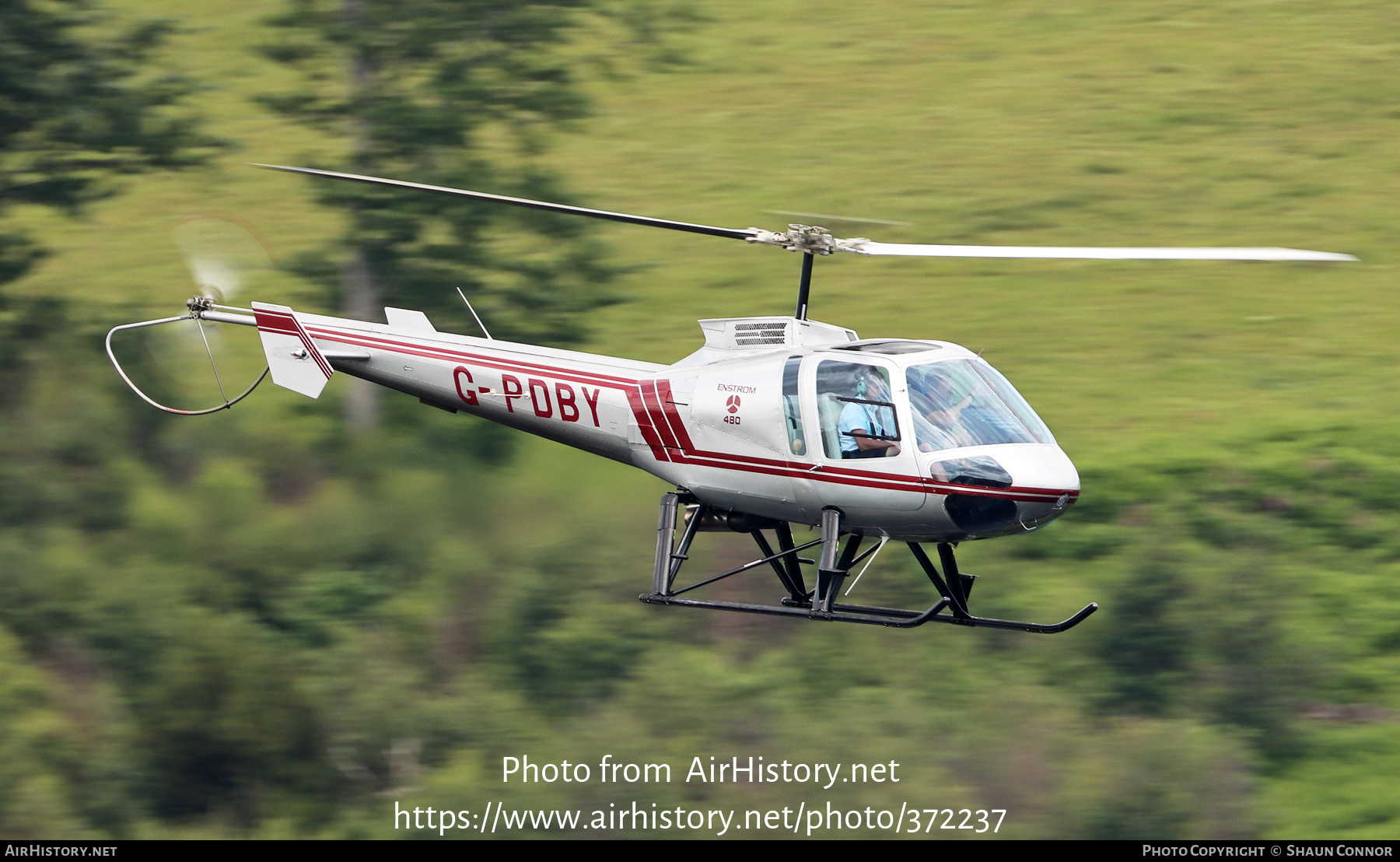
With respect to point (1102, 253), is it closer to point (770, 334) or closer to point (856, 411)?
point (856, 411)

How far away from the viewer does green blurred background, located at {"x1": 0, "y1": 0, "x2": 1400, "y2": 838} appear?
16203 mm

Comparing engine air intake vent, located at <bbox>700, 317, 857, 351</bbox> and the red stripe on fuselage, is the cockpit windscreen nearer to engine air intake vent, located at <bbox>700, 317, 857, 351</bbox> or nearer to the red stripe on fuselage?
the red stripe on fuselage

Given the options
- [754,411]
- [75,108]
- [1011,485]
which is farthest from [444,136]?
[1011,485]

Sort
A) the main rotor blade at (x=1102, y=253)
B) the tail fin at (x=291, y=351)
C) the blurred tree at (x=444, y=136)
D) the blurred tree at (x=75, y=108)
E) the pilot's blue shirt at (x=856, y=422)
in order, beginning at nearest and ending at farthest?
the main rotor blade at (x=1102, y=253) → the pilot's blue shirt at (x=856, y=422) → the tail fin at (x=291, y=351) → the blurred tree at (x=444, y=136) → the blurred tree at (x=75, y=108)

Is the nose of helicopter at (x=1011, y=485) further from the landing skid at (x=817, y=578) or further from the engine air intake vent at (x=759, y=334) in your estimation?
the engine air intake vent at (x=759, y=334)

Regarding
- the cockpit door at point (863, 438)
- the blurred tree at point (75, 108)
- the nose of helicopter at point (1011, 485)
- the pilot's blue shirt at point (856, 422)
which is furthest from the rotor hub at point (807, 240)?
the blurred tree at point (75, 108)

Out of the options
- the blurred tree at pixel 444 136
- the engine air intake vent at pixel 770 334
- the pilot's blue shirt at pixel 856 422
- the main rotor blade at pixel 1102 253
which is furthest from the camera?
the blurred tree at pixel 444 136

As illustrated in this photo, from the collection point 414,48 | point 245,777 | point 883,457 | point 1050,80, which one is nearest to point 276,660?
point 245,777

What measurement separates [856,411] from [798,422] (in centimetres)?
37

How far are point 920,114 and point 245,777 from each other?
45.9 feet

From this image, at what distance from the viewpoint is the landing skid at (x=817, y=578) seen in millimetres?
9023

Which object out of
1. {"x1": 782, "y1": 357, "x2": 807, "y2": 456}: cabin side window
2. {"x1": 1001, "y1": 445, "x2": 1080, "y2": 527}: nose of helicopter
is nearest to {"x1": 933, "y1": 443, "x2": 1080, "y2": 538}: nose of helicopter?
{"x1": 1001, "y1": 445, "x2": 1080, "y2": 527}: nose of helicopter

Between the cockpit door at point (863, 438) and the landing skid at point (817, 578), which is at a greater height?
the cockpit door at point (863, 438)

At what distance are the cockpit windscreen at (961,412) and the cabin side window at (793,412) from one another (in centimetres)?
72
